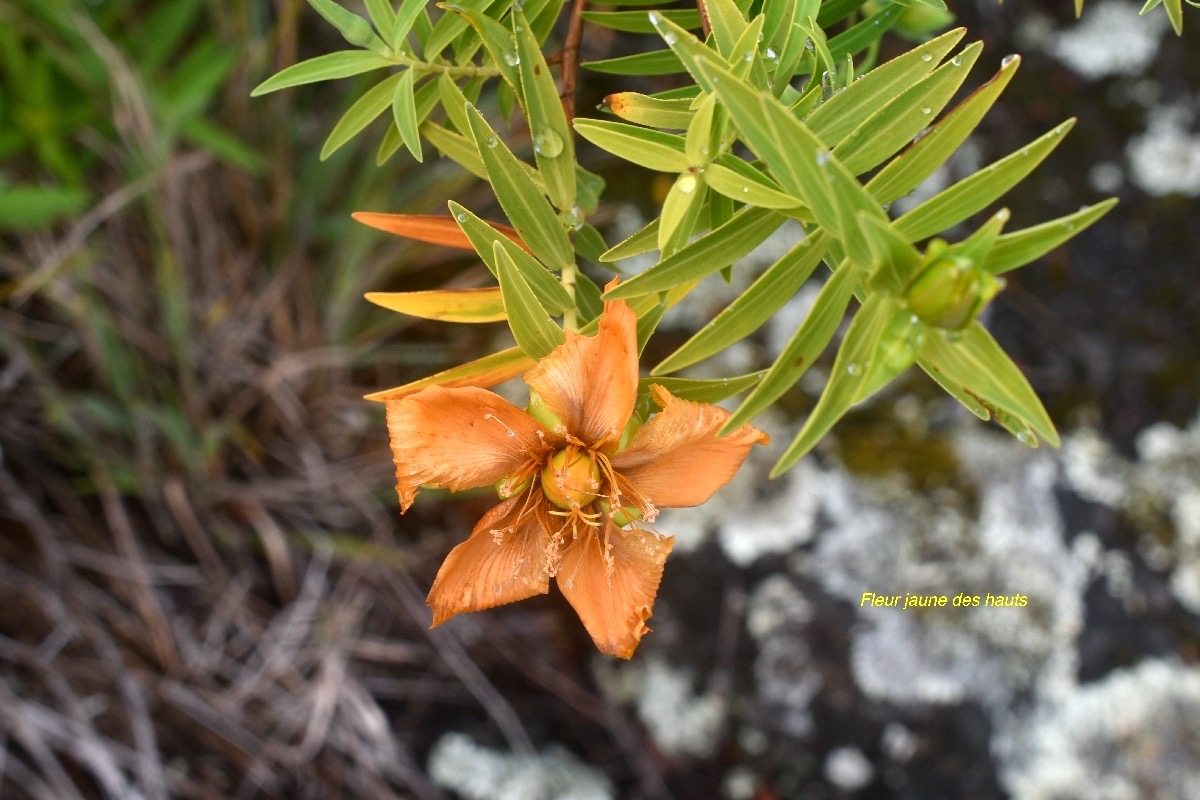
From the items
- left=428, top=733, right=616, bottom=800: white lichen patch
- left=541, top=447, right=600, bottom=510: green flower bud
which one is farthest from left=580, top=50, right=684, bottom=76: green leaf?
left=428, top=733, right=616, bottom=800: white lichen patch

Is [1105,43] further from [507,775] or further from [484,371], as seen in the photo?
[507,775]

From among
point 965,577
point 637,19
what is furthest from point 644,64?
A: point 965,577

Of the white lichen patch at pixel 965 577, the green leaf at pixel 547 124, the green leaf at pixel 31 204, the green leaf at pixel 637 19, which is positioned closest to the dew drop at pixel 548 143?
the green leaf at pixel 547 124

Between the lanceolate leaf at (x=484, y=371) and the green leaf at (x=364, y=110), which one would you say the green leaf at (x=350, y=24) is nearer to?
the green leaf at (x=364, y=110)

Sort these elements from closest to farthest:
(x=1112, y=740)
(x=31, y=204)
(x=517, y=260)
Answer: (x=517, y=260), (x=31, y=204), (x=1112, y=740)

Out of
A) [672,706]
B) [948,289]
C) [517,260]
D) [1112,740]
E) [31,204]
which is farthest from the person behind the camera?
[672,706]

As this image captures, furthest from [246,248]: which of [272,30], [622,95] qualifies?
[622,95]
